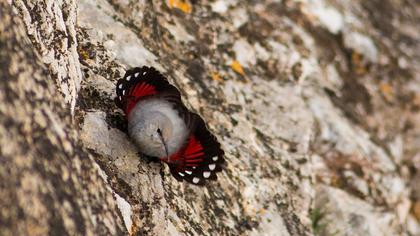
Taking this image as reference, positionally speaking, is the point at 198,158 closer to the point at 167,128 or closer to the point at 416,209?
the point at 167,128

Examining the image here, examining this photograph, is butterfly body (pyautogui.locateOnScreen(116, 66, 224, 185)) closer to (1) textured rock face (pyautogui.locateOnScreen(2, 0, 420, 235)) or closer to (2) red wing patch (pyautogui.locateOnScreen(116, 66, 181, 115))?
(2) red wing patch (pyautogui.locateOnScreen(116, 66, 181, 115))

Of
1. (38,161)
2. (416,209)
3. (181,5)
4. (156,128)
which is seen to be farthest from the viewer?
(416,209)

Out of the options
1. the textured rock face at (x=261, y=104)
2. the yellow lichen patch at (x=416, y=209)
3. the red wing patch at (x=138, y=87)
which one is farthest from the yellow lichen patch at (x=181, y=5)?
the yellow lichen patch at (x=416, y=209)

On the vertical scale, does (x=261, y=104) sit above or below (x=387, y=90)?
below

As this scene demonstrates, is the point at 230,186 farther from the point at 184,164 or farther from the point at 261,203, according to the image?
the point at 184,164

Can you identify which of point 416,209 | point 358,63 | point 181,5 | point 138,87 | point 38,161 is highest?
point 38,161

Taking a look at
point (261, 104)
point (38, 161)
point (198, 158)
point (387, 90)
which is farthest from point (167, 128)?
point (387, 90)

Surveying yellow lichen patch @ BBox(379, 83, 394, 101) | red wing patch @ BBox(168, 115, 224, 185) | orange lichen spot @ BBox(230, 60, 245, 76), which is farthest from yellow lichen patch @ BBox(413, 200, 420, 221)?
red wing patch @ BBox(168, 115, 224, 185)

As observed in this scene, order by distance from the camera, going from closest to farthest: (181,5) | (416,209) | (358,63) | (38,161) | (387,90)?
(38,161)
(181,5)
(416,209)
(358,63)
(387,90)
